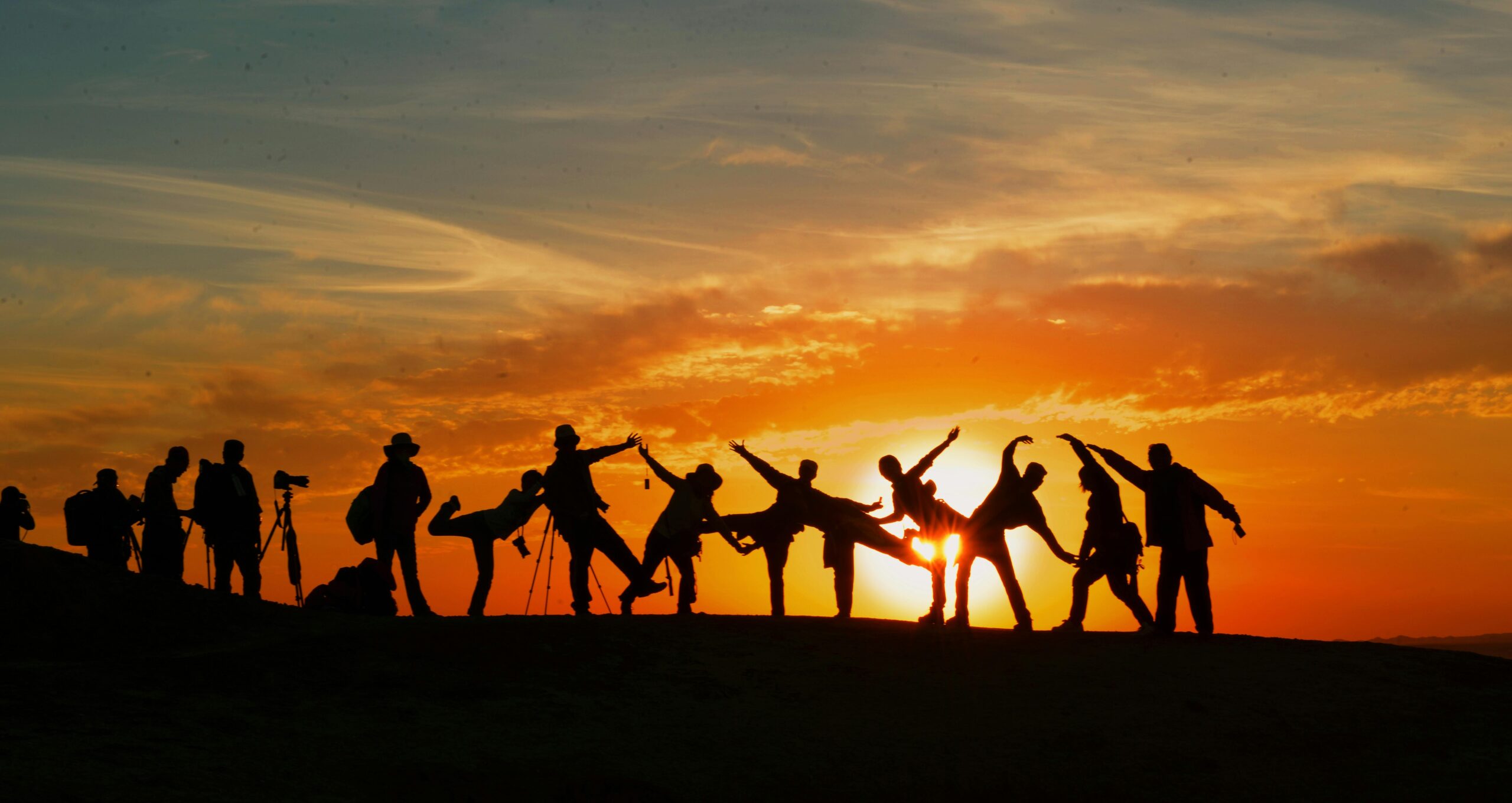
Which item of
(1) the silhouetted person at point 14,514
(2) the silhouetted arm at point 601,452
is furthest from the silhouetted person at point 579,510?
(1) the silhouetted person at point 14,514

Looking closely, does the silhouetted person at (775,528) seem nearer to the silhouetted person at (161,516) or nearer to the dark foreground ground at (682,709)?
the dark foreground ground at (682,709)

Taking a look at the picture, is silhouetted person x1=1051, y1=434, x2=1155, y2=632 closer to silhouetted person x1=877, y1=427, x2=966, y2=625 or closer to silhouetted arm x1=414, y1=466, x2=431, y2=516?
silhouetted person x1=877, y1=427, x2=966, y2=625

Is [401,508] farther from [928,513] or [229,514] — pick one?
[928,513]

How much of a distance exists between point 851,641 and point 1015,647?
180 centimetres

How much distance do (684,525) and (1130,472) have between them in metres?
5.27

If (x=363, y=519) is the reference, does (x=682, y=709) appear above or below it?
below

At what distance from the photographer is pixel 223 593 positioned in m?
15.2

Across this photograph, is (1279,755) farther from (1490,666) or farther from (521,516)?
(521,516)

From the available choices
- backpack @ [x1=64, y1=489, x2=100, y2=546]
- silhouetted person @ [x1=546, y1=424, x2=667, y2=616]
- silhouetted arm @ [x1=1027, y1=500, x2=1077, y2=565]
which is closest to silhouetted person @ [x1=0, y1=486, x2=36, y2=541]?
backpack @ [x1=64, y1=489, x2=100, y2=546]

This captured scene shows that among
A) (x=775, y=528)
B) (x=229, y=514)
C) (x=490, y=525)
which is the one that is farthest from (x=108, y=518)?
(x=775, y=528)

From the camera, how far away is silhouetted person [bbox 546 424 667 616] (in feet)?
53.9

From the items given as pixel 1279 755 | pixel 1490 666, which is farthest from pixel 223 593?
pixel 1490 666

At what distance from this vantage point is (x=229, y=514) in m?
16.4

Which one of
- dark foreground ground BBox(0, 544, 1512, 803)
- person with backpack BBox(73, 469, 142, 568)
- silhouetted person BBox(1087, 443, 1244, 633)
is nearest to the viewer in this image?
dark foreground ground BBox(0, 544, 1512, 803)
